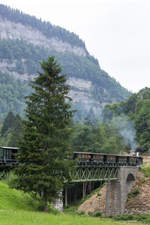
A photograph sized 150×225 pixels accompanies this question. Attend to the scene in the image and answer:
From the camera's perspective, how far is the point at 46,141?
38.3 meters

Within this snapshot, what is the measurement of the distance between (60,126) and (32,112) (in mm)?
3259

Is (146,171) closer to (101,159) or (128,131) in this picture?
(101,159)

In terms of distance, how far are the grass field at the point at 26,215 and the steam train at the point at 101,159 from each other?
16418 millimetres

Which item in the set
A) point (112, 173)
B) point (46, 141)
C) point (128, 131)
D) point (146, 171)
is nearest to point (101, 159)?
point (112, 173)

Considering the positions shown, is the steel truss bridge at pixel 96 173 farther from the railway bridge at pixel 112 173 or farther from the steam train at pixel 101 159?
the steam train at pixel 101 159

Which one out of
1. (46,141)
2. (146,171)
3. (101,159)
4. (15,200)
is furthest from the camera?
(146,171)

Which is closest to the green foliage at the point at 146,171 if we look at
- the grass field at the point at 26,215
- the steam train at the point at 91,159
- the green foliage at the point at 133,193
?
the steam train at the point at 91,159

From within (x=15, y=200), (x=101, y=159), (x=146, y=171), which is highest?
(x=101, y=159)

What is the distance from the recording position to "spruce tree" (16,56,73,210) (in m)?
37.4

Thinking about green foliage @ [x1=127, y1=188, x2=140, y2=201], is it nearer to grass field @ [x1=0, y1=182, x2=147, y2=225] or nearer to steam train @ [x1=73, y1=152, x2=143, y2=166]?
steam train @ [x1=73, y1=152, x2=143, y2=166]

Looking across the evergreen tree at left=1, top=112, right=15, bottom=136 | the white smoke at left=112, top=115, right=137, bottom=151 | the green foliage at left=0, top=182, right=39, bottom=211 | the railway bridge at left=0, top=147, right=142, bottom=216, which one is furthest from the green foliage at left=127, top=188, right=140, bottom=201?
the evergreen tree at left=1, top=112, right=15, bottom=136

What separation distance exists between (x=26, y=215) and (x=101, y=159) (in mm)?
36229

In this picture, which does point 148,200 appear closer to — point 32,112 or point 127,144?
point 32,112

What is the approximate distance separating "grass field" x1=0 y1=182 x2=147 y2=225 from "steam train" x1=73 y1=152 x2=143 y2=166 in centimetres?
1642
